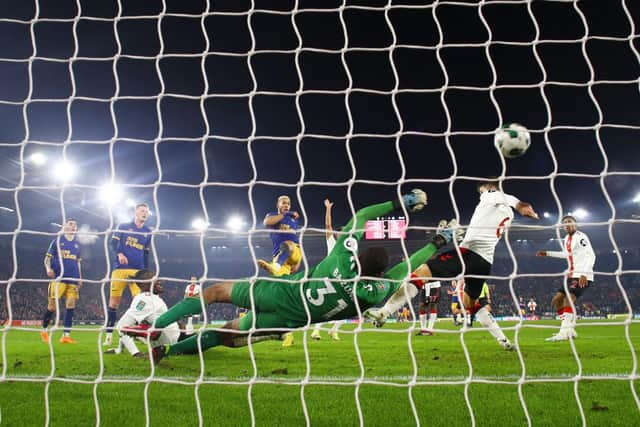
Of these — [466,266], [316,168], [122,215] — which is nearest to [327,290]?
[466,266]

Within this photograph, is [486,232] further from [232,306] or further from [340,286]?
[232,306]

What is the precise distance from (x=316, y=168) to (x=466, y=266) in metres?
23.8

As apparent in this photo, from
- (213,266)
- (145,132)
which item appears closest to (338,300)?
(145,132)

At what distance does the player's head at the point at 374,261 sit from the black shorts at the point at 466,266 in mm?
1665

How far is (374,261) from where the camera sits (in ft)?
12.7

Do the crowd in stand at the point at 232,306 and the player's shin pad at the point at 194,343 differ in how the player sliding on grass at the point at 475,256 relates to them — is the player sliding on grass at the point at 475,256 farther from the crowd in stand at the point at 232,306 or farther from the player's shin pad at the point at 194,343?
the crowd in stand at the point at 232,306

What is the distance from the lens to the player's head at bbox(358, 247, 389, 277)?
3.86 metres

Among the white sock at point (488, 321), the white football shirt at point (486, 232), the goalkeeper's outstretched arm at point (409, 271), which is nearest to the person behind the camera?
the goalkeeper's outstretched arm at point (409, 271)

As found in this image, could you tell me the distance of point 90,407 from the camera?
11.6 feet

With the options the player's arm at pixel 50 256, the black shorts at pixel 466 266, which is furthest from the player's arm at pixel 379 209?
the player's arm at pixel 50 256

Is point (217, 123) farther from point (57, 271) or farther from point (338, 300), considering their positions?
point (338, 300)

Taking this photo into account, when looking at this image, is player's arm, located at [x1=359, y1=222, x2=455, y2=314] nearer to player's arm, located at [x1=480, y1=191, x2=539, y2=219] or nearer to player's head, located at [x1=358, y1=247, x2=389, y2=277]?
player's head, located at [x1=358, y1=247, x2=389, y2=277]

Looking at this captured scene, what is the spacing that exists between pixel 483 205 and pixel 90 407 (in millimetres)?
4348

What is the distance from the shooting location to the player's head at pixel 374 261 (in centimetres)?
386
